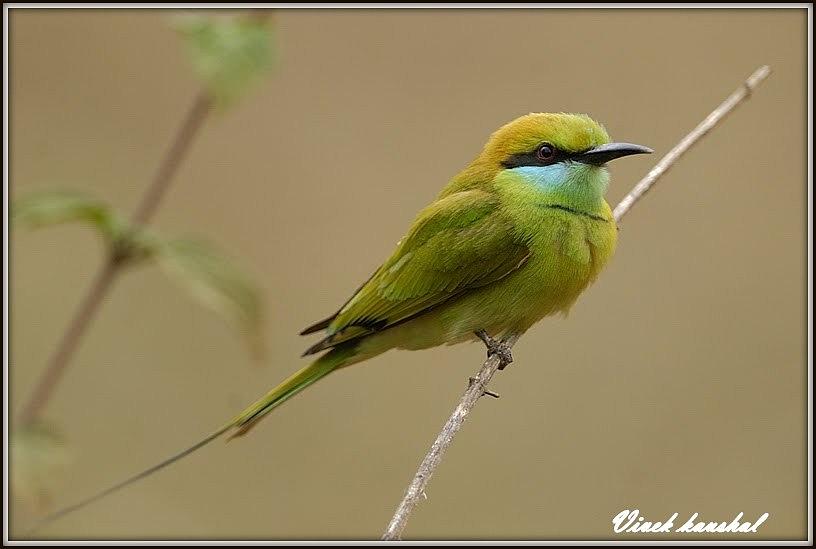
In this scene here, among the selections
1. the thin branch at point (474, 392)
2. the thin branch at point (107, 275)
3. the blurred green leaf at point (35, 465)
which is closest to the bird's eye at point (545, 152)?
the thin branch at point (474, 392)

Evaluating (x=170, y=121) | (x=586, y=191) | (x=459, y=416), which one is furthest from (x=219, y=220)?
(x=459, y=416)

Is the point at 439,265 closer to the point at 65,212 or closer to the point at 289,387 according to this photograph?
the point at 289,387

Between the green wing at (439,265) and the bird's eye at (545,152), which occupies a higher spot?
the bird's eye at (545,152)

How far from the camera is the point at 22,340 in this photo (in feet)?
14.3

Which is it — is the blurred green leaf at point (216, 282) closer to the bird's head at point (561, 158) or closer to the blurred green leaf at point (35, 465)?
the blurred green leaf at point (35, 465)

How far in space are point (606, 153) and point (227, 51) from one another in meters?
1.28

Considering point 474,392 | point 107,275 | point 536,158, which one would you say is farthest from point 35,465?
point 536,158

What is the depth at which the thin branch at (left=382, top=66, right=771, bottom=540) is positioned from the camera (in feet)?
6.31

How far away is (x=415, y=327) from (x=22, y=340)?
2.24m

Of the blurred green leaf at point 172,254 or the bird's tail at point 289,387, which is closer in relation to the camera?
the blurred green leaf at point 172,254

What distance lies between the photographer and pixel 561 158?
2.87 m

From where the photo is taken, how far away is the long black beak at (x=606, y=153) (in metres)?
2.76

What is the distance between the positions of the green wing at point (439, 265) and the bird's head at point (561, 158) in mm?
130

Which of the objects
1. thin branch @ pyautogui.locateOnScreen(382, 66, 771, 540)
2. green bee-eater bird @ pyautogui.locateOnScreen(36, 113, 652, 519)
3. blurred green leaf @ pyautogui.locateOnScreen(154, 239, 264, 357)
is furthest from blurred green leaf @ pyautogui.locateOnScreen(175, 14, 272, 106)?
green bee-eater bird @ pyautogui.locateOnScreen(36, 113, 652, 519)
